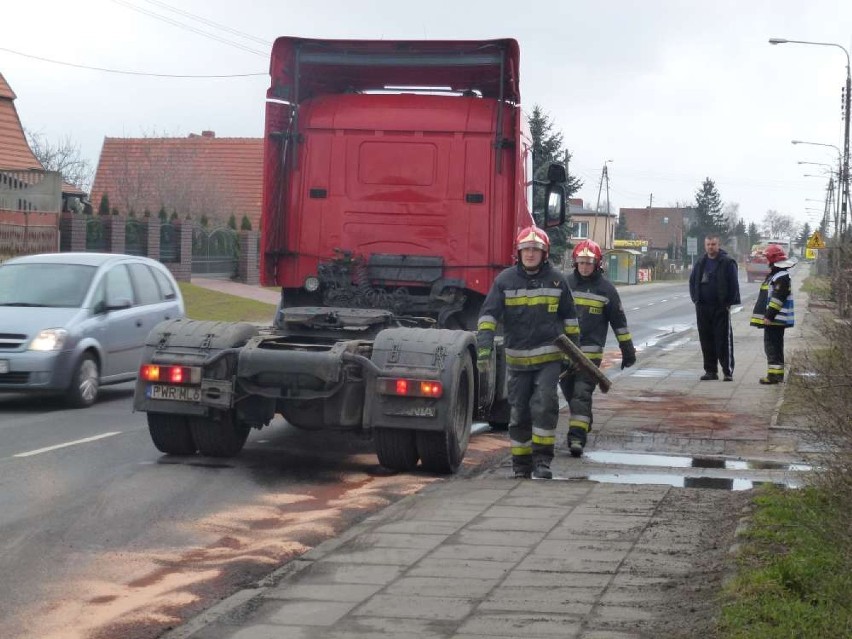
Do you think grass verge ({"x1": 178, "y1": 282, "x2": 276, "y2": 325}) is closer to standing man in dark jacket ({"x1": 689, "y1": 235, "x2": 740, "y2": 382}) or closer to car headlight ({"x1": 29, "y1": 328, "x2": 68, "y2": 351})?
standing man in dark jacket ({"x1": 689, "y1": 235, "x2": 740, "y2": 382})

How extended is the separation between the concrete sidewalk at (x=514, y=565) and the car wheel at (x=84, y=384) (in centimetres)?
520

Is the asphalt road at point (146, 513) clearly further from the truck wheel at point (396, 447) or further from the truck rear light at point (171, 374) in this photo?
the truck rear light at point (171, 374)

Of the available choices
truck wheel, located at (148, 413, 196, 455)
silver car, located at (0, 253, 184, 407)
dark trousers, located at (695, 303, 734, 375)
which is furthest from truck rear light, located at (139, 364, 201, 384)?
dark trousers, located at (695, 303, 734, 375)

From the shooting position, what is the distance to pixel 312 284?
11.6 meters

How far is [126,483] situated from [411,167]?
3.98m

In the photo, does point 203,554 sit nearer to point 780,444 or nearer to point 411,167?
point 411,167

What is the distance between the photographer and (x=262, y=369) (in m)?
9.55

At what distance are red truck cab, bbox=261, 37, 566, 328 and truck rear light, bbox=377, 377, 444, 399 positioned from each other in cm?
192

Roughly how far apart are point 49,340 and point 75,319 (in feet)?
1.44

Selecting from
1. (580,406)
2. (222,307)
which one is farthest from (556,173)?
(222,307)

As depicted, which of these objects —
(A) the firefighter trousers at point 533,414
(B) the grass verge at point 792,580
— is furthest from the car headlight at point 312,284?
(B) the grass verge at point 792,580

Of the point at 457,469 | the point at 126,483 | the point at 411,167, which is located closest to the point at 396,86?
the point at 411,167

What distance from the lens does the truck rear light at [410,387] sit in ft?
30.8

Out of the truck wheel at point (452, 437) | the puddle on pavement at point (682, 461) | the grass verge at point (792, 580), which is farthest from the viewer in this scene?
the puddle on pavement at point (682, 461)
